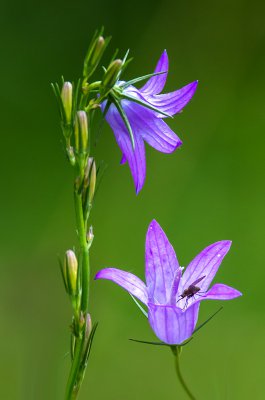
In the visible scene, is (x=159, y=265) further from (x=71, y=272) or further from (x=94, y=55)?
(x=94, y=55)

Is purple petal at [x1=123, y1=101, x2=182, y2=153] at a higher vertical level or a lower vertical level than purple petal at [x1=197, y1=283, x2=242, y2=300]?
higher

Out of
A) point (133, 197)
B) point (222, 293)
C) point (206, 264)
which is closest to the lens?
point (222, 293)

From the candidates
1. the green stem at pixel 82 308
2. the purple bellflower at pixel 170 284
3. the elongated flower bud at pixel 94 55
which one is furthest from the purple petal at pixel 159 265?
the elongated flower bud at pixel 94 55

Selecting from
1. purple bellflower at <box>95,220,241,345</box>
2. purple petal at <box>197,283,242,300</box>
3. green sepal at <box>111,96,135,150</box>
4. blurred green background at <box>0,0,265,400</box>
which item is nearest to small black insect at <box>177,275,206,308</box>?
purple bellflower at <box>95,220,241,345</box>

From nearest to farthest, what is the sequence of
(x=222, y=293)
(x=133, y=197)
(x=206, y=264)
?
(x=222, y=293)
(x=206, y=264)
(x=133, y=197)

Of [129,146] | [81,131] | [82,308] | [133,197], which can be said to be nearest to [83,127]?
[81,131]

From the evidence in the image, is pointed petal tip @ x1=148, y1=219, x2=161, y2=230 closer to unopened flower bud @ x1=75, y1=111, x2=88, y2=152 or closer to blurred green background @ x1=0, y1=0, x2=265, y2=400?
unopened flower bud @ x1=75, y1=111, x2=88, y2=152
